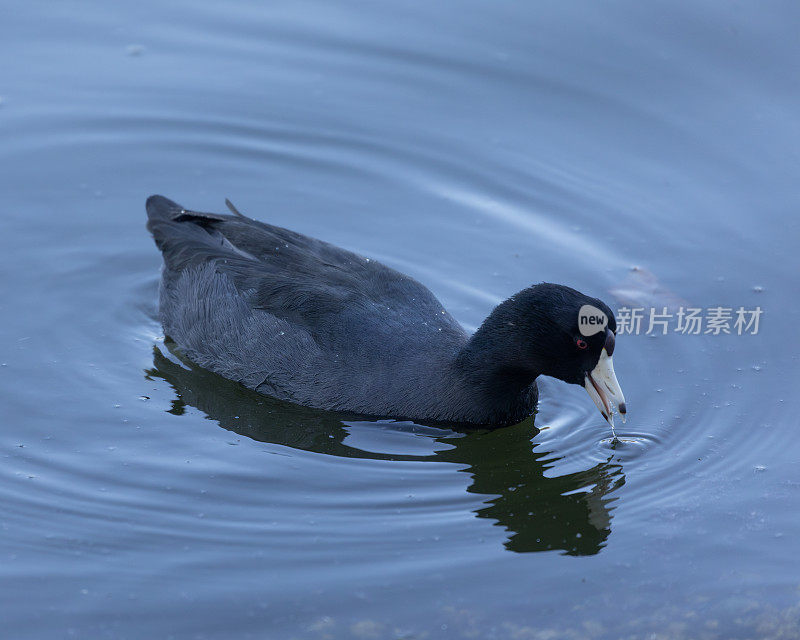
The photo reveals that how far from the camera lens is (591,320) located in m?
8.05

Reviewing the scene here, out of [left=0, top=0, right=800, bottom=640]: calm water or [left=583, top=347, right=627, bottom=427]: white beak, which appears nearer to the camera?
[left=0, top=0, right=800, bottom=640]: calm water

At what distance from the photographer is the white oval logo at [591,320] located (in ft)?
26.3

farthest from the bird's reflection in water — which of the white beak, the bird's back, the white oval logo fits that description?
the white oval logo

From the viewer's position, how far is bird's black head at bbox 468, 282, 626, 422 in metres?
8.07

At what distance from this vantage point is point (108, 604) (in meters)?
6.82

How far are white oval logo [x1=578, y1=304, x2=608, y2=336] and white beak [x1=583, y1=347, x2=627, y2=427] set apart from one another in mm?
202

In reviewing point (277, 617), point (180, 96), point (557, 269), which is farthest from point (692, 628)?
point (180, 96)

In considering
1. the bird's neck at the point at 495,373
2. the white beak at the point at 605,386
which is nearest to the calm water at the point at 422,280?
the bird's neck at the point at 495,373

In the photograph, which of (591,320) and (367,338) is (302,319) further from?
→ (591,320)

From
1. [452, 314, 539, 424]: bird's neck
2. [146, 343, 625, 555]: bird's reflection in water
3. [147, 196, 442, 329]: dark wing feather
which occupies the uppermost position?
[147, 196, 442, 329]: dark wing feather

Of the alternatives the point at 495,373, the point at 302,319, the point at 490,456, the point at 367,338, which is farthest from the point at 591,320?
the point at 302,319

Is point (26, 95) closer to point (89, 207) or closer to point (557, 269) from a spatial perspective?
point (89, 207)

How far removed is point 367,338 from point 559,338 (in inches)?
53.5

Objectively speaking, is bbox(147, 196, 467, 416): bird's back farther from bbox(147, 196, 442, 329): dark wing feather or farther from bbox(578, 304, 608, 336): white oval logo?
bbox(578, 304, 608, 336): white oval logo
